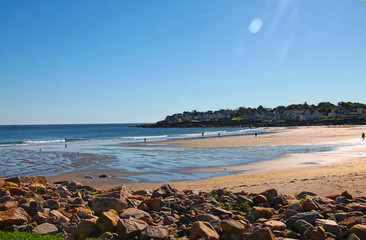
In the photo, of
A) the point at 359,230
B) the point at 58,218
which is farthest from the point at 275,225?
the point at 58,218

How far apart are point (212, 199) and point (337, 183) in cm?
637

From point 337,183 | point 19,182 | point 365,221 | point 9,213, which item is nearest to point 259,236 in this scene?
point 365,221

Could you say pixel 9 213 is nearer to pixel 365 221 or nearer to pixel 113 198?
pixel 113 198

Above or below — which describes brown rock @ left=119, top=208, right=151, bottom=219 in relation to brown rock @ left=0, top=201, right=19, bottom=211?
below

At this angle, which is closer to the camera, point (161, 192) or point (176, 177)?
point (161, 192)

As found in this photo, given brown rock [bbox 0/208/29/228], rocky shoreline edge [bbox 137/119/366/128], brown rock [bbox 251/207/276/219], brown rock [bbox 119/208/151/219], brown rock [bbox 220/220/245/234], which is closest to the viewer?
brown rock [bbox 220/220/245/234]

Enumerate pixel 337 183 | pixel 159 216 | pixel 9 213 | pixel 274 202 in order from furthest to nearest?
pixel 337 183 → pixel 274 202 → pixel 159 216 → pixel 9 213

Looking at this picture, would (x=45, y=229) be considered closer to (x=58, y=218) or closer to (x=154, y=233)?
(x=58, y=218)

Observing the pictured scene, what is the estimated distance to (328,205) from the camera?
26.2 feet

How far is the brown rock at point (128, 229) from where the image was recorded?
251 inches

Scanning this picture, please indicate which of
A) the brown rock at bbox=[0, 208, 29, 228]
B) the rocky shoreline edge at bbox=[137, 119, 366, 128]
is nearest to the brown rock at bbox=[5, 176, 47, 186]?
the brown rock at bbox=[0, 208, 29, 228]

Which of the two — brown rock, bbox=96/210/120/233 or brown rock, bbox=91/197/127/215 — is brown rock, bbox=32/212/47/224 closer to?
brown rock, bbox=91/197/127/215

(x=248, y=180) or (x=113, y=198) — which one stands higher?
(x=113, y=198)

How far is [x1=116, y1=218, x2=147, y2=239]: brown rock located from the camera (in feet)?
20.9
